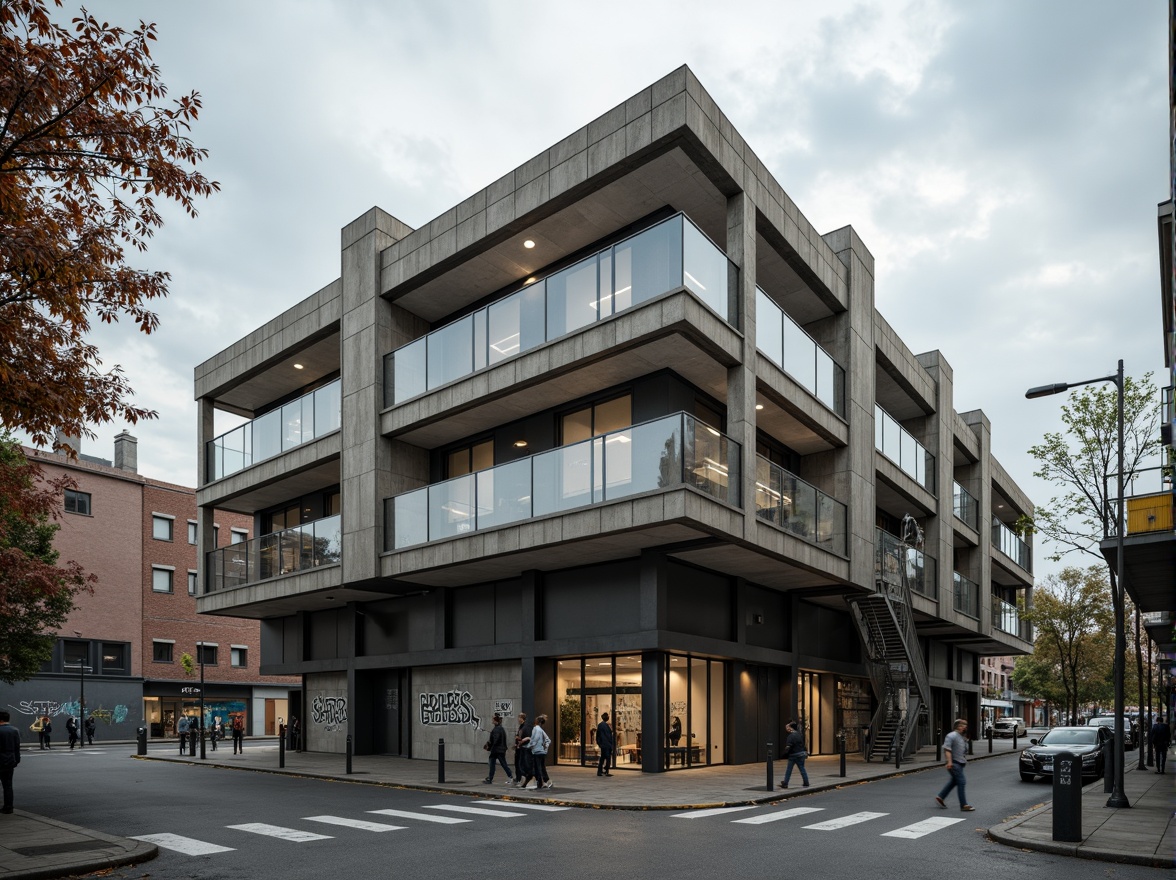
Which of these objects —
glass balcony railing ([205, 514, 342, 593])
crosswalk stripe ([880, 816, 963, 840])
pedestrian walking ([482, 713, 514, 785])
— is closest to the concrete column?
pedestrian walking ([482, 713, 514, 785])

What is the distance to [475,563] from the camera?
23984 mm

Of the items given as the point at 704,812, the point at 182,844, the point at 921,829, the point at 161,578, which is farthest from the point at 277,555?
the point at 161,578

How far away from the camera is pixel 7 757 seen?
15.5m

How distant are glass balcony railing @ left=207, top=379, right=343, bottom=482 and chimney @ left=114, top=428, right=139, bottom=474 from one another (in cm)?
2614

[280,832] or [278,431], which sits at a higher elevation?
[278,431]

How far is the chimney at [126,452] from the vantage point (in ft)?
190

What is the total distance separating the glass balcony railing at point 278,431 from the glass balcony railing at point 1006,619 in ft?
105

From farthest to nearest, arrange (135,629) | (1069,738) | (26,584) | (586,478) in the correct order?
(135,629), (1069,738), (586,478), (26,584)

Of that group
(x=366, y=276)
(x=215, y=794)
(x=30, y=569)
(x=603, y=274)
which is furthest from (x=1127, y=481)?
(x=30, y=569)

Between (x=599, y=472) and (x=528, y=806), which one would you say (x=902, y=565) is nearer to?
(x=599, y=472)

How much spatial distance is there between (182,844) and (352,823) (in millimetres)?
2682

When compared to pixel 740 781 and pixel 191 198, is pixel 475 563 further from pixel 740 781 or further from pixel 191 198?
pixel 191 198

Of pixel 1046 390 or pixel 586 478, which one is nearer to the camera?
pixel 1046 390

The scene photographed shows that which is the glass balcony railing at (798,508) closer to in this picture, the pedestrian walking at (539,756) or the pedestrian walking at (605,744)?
the pedestrian walking at (605,744)
